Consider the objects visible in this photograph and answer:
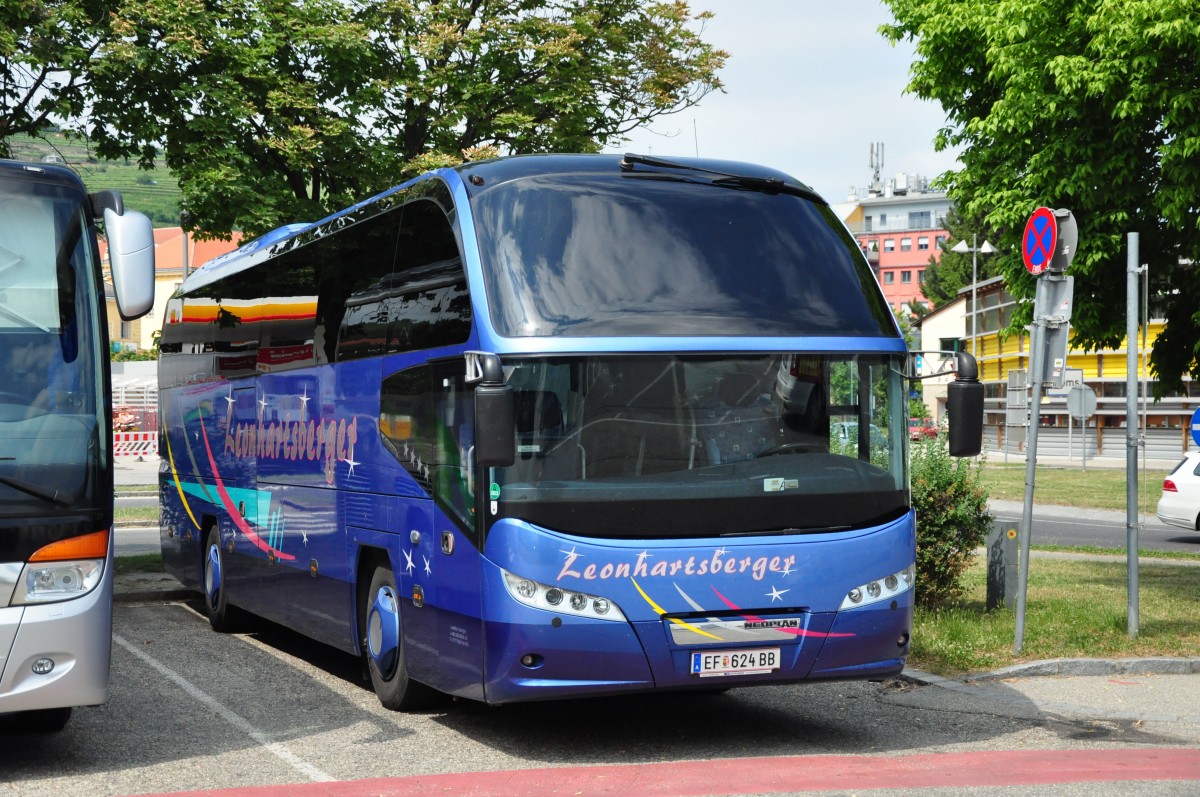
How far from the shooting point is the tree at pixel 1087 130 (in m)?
13.2

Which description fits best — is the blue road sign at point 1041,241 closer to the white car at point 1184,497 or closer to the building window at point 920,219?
the white car at point 1184,497

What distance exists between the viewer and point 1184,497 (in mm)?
26766

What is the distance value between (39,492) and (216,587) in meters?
6.56

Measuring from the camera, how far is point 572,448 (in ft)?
25.7

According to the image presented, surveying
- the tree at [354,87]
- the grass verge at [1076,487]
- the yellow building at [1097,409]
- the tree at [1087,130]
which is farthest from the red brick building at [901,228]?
the tree at [1087,130]


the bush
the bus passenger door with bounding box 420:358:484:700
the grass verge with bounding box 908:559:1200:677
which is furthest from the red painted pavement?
the bush

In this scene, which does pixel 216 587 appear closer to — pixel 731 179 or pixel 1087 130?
pixel 731 179

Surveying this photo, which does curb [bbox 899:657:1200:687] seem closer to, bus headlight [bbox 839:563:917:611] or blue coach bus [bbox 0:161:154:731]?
bus headlight [bbox 839:563:917:611]

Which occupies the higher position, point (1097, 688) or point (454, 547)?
point (454, 547)

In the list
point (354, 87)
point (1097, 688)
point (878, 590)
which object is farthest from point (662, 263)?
point (354, 87)

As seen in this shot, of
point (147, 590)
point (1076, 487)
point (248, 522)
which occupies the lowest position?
point (1076, 487)

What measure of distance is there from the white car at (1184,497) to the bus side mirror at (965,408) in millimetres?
19707

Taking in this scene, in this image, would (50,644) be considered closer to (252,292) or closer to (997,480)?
(252,292)

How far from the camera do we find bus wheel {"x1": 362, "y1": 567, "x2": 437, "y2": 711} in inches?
362
